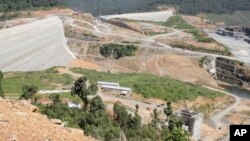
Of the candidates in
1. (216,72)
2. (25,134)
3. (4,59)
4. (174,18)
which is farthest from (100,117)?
(174,18)

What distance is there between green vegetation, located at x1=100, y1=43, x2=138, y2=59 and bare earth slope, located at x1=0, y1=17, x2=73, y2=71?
1011 centimetres

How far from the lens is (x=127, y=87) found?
6869 cm

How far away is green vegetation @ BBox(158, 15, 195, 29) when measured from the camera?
150425 mm

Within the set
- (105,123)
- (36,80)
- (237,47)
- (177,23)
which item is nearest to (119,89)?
(36,80)

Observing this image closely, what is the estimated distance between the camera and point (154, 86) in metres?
70.9

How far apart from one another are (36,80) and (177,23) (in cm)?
9747

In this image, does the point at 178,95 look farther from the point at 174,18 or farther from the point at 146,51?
the point at 174,18

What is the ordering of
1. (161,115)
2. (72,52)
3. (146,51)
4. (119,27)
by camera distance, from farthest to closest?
(119,27), (146,51), (72,52), (161,115)

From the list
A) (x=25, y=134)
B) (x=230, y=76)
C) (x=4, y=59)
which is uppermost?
(x=25, y=134)

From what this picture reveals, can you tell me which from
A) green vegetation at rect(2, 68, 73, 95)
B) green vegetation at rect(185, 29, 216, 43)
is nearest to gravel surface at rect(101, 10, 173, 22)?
A: green vegetation at rect(185, 29, 216, 43)

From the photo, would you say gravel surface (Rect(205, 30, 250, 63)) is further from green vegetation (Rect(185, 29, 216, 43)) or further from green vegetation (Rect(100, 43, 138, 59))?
green vegetation (Rect(100, 43, 138, 59))

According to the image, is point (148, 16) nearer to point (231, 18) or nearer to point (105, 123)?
point (231, 18)

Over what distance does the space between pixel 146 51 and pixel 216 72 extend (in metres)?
14.5

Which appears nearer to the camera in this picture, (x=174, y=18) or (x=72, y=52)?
(x=72, y=52)
